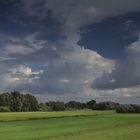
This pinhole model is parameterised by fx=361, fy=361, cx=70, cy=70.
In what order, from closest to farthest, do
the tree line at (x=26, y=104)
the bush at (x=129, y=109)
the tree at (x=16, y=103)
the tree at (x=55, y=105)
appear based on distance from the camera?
1. the bush at (x=129, y=109)
2. the tree at (x=16, y=103)
3. the tree line at (x=26, y=104)
4. the tree at (x=55, y=105)

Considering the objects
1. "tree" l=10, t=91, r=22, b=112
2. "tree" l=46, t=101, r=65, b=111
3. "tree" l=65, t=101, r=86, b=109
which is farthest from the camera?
"tree" l=65, t=101, r=86, b=109

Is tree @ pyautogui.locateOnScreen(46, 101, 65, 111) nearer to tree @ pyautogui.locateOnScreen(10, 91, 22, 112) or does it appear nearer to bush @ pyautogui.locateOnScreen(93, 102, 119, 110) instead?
tree @ pyautogui.locateOnScreen(10, 91, 22, 112)

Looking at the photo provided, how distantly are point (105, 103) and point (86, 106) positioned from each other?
1177 inches

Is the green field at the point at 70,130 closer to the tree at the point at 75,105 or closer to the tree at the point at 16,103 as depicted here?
the tree at the point at 16,103

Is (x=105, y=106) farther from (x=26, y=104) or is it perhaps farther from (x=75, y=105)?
(x=26, y=104)

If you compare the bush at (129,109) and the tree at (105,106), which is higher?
the tree at (105,106)

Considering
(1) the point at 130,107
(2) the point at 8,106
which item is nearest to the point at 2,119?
(1) the point at 130,107

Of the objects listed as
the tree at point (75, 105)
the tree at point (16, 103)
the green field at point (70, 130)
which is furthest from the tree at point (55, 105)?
the green field at point (70, 130)

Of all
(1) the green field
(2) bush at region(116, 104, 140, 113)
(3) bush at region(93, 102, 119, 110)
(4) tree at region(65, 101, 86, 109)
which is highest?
(4) tree at region(65, 101, 86, 109)

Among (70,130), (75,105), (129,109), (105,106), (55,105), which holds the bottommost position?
(70,130)

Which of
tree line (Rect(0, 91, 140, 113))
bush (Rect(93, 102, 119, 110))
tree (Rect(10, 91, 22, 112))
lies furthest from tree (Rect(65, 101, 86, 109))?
tree (Rect(10, 91, 22, 112))

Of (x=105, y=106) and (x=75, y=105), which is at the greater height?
(x=75, y=105)

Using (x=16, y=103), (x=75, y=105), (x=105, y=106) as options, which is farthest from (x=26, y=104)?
(x=75, y=105)

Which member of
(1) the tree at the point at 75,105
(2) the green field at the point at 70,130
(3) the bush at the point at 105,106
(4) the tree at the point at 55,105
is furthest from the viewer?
(1) the tree at the point at 75,105
